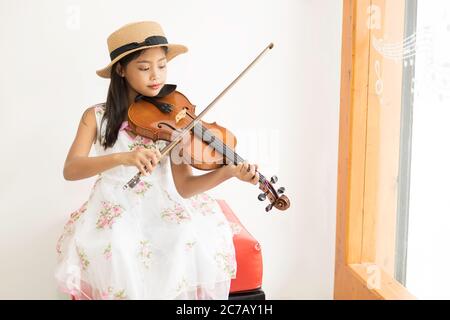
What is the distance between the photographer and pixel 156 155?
4.32 ft

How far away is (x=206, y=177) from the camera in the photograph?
158 cm

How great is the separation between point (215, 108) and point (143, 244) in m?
0.92

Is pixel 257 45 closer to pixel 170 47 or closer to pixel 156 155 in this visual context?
pixel 170 47

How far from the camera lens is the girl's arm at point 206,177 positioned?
1.46 meters

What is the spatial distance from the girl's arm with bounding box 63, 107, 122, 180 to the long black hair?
1.5 inches

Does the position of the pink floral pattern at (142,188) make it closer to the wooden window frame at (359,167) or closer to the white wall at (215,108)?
the white wall at (215,108)

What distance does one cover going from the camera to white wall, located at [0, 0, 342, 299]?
6.72 feet

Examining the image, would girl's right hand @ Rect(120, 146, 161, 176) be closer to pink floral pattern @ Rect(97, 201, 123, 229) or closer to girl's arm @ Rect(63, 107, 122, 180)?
girl's arm @ Rect(63, 107, 122, 180)

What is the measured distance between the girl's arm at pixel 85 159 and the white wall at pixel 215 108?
1.88ft

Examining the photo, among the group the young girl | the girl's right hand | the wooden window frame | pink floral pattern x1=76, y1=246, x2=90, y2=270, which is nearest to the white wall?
the wooden window frame

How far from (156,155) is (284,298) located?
130 centimetres

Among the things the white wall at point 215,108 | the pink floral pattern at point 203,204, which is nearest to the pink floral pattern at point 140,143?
the pink floral pattern at point 203,204

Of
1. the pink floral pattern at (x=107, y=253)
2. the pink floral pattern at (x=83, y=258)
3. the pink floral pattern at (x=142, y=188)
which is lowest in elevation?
the pink floral pattern at (x=83, y=258)

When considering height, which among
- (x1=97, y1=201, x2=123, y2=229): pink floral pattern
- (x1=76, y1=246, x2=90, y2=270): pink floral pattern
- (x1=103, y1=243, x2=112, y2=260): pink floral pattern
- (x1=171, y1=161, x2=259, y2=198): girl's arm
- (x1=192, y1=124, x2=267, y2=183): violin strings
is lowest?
(x1=76, y1=246, x2=90, y2=270): pink floral pattern
